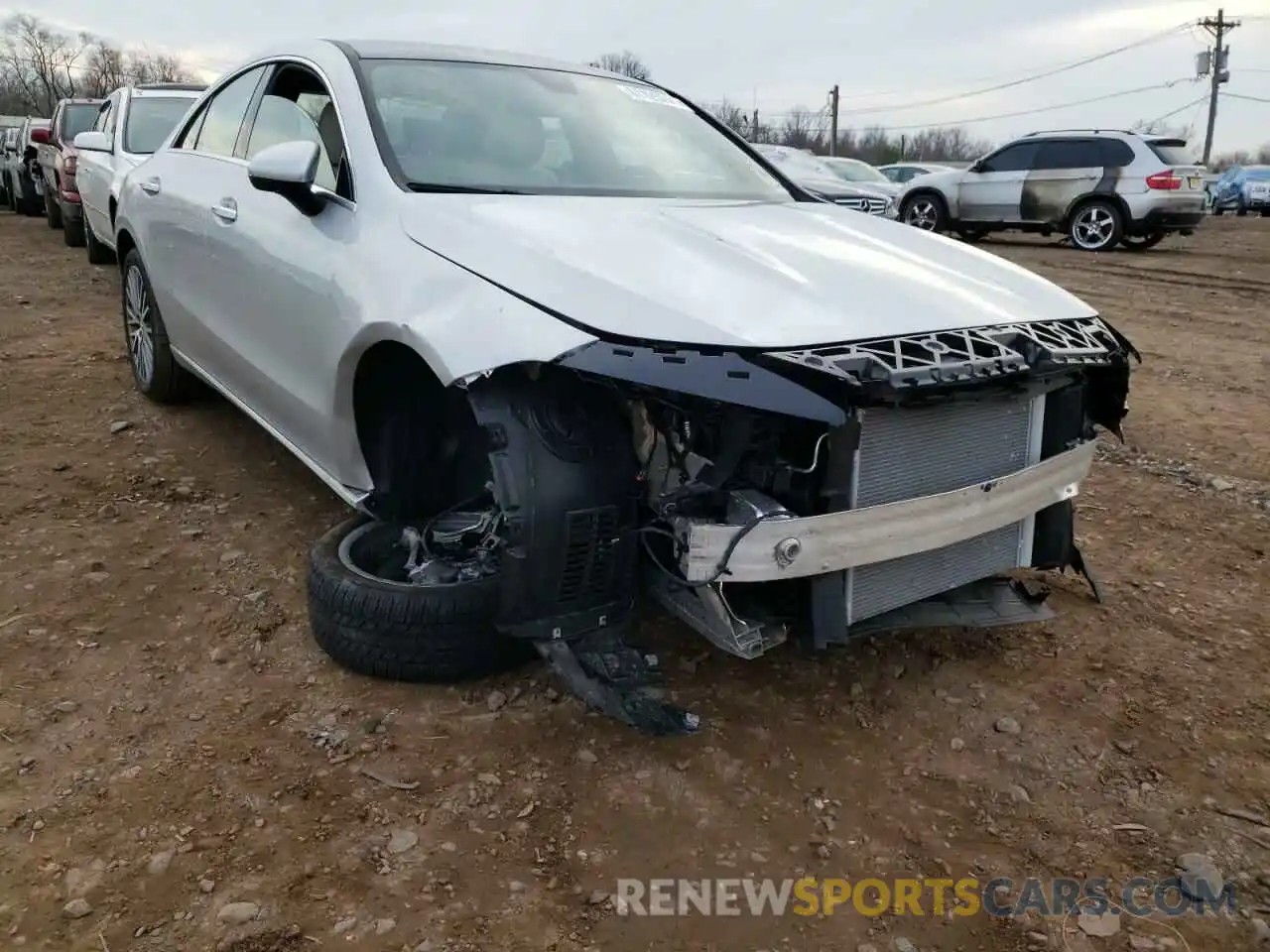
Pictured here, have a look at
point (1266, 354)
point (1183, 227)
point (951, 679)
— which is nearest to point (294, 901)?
point (951, 679)

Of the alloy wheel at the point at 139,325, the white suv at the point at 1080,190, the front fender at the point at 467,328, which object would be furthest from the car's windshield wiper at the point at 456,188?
the white suv at the point at 1080,190

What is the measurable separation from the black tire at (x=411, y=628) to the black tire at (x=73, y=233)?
11.2m

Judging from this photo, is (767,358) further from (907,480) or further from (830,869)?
(830,869)

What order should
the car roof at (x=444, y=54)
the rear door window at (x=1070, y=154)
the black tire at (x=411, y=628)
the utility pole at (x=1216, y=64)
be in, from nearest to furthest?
the black tire at (x=411, y=628) < the car roof at (x=444, y=54) < the rear door window at (x=1070, y=154) < the utility pole at (x=1216, y=64)

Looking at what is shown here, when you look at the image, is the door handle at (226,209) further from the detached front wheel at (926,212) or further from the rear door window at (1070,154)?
the detached front wheel at (926,212)

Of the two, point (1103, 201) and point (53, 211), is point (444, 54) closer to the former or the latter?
point (1103, 201)

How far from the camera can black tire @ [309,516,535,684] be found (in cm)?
257

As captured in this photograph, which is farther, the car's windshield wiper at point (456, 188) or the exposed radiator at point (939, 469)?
the car's windshield wiper at point (456, 188)

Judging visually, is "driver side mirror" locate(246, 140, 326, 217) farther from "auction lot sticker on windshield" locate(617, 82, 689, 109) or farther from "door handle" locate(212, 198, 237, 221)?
"auction lot sticker on windshield" locate(617, 82, 689, 109)

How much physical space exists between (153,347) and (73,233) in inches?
343

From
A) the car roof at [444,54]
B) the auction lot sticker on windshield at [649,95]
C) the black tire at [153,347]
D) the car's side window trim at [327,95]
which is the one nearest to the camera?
the car's side window trim at [327,95]

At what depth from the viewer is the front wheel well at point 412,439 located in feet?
9.14

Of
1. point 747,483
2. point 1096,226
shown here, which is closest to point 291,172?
point 747,483

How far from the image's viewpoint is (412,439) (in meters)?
2.92
